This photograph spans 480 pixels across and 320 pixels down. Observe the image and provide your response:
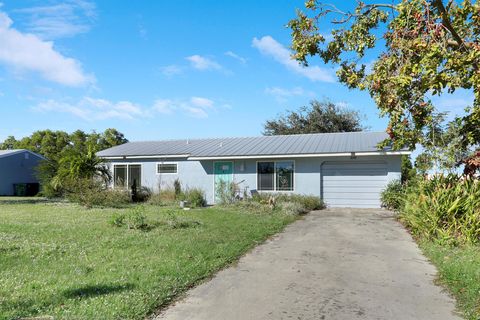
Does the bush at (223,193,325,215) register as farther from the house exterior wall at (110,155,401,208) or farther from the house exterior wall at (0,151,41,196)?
the house exterior wall at (0,151,41,196)

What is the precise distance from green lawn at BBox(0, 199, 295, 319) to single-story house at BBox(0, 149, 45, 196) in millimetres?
20790

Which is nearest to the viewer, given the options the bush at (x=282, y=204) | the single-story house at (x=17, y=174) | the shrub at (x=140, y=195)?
the bush at (x=282, y=204)

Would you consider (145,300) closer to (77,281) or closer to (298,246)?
(77,281)

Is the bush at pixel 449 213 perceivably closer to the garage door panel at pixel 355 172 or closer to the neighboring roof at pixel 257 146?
the neighboring roof at pixel 257 146

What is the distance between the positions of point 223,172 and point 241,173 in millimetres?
1056

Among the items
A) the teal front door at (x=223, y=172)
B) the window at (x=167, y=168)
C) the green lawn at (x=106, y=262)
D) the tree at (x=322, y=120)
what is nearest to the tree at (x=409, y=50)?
the green lawn at (x=106, y=262)

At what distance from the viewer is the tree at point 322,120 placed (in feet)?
117

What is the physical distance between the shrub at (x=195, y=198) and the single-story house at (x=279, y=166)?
1.26 meters

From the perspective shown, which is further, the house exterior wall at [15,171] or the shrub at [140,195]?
the house exterior wall at [15,171]

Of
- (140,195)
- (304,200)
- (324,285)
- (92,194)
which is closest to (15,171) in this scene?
(140,195)

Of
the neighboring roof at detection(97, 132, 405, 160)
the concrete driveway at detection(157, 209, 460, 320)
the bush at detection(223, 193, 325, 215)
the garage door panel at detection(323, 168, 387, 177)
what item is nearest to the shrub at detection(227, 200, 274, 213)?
the bush at detection(223, 193, 325, 215)

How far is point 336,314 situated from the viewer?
15.9ft

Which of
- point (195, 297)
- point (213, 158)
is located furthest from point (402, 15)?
point (213, 158)

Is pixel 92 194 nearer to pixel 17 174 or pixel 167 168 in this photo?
pixel 167 168
